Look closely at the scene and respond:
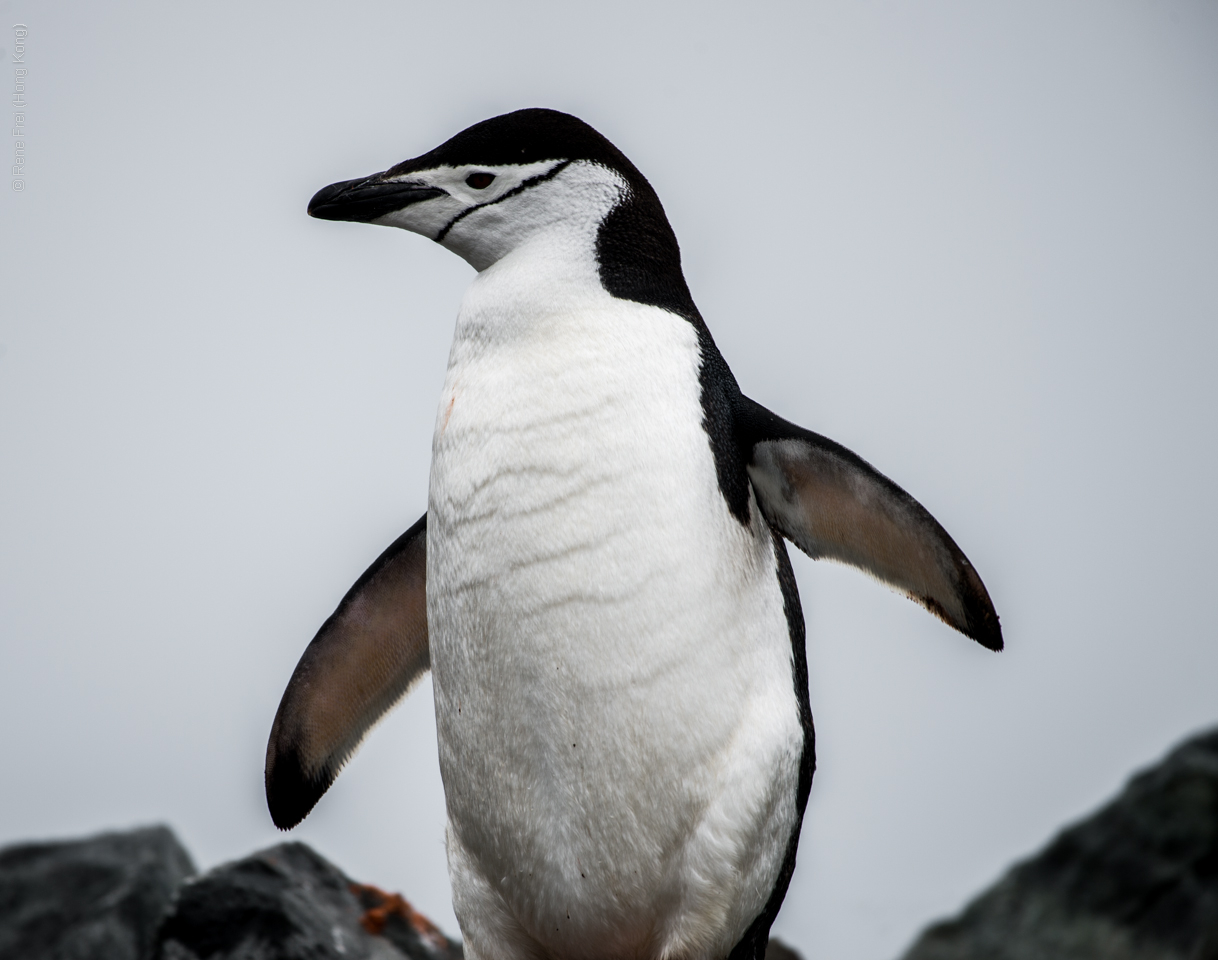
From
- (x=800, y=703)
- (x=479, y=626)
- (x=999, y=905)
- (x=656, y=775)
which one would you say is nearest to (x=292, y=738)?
(x=479, y=626)

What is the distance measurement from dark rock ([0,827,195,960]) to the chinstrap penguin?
3.14ft

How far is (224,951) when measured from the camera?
1.46m

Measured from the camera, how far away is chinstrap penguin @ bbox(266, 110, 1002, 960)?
0.98m

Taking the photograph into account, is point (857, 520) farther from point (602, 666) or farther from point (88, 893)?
point (88, 893)

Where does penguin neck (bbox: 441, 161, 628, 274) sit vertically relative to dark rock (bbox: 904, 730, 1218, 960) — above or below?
above

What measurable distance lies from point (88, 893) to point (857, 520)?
155cm

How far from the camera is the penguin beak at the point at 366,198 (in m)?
1.17

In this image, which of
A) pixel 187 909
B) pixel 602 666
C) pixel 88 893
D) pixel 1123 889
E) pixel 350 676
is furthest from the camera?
pixel 1123 889

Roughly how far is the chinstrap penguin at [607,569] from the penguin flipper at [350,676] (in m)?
0.25

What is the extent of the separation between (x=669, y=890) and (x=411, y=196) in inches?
31.4

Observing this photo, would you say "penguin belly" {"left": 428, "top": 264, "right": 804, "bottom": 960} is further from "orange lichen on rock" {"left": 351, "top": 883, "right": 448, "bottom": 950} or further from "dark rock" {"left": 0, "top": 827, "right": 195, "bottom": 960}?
"dark rock" {"left": 0, "top": 827, "right": 195, "bottom": 960}

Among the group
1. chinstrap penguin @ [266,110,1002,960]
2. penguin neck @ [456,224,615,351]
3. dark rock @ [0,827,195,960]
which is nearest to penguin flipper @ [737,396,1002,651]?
chinstrap penguin @ [266,110,1002,960]

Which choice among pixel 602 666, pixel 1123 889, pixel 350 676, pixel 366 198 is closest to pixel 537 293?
pixel 366 198

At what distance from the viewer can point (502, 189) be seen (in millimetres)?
1147
